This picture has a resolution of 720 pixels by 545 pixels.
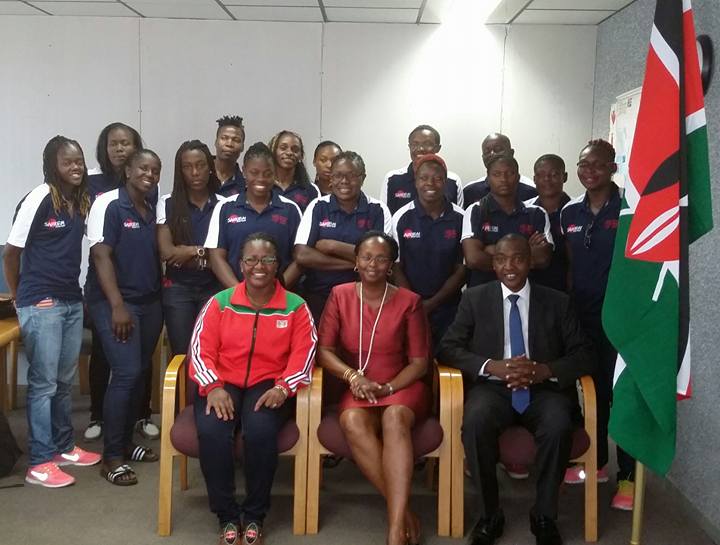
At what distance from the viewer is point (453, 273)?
142 inches

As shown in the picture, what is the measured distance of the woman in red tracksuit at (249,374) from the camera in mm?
2811

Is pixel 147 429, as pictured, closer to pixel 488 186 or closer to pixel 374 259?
pixel 374 259

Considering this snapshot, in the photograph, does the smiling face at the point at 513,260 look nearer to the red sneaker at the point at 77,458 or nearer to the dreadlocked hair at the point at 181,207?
the dreadlocked hair at the point at 181,207

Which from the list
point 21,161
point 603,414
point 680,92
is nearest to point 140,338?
point 603,414

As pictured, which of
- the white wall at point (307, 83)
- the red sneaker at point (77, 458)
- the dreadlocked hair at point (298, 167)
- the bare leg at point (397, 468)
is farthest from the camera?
the white wall at point (307, 83)

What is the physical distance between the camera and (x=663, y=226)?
248 centimetres

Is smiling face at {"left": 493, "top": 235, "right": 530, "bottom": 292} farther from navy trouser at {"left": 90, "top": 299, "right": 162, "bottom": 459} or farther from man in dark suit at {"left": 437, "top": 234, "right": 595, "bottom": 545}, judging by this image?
navy trouser at {"left": 90, "top": 299, "right": 162, "bottom": 459}

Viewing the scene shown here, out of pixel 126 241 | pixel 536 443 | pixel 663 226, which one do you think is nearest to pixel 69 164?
pixel 126 241

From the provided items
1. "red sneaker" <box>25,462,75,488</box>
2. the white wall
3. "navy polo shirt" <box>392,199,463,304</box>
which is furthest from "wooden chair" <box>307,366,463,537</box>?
the white wall

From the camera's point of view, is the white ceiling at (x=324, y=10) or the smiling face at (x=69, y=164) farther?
the white ceiling at (x=324, y=10)

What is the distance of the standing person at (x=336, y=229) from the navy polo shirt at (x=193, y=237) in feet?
1.50

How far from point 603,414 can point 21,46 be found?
4.86 m

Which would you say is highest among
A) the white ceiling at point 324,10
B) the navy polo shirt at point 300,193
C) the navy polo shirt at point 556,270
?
the white ceiling at point 324,10

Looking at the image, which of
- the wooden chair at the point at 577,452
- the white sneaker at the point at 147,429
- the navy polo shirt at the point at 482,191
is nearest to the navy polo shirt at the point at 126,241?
the white sneaker at the point at 147,429
